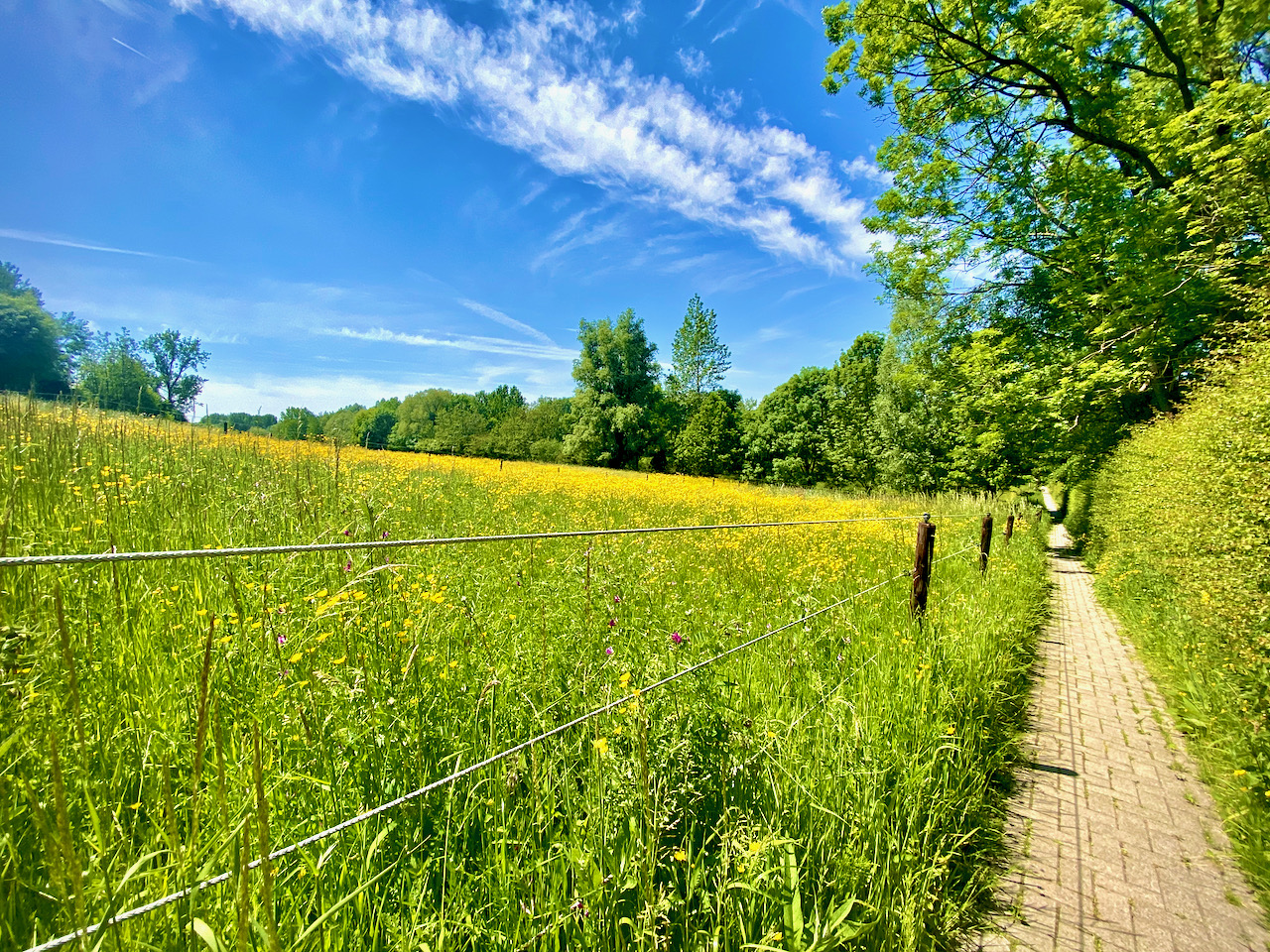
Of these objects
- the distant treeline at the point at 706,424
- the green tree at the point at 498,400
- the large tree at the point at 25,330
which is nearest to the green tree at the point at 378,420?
the green tree at the point at 498,400

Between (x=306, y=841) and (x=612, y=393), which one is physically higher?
(x=612, y=393)

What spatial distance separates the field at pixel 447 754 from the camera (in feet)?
3.97

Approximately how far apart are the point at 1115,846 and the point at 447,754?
3.48 meters

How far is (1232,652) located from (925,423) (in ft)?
79.4

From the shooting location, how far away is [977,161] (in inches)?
472

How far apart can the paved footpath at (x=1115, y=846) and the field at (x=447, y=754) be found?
7.6 inches

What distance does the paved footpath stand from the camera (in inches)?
81.8

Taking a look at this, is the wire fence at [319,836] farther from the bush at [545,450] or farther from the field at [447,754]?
the bush at [545,450]

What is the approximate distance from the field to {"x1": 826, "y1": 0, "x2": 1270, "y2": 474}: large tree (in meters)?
10.1

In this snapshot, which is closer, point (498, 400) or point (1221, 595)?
point (1221, 595)

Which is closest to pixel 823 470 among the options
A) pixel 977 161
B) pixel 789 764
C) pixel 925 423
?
pixel 925 423

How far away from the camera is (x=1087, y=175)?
1055 cm

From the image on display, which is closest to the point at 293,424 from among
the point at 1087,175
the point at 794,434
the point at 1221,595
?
the point at 1221,595

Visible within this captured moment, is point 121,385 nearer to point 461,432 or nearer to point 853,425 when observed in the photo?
point 853,425
